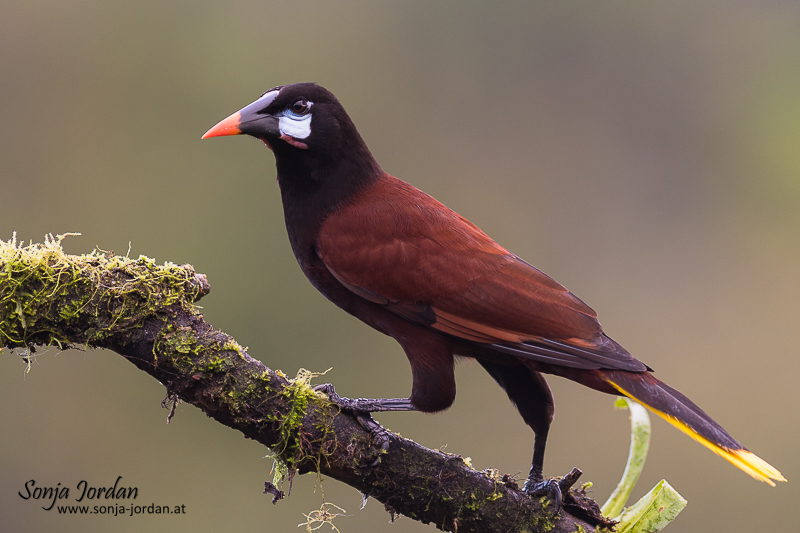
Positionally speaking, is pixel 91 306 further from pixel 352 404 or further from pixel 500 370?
pixel 500 370

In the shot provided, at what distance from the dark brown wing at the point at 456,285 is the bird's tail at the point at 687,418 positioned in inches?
2.2

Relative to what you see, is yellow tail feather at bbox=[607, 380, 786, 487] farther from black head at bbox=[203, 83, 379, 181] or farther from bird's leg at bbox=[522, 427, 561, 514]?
black head at bbox=[203, 83, 379, 181]

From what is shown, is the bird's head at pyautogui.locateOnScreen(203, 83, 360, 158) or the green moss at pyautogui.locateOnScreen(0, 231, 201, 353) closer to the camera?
the green moss at pyautogui.locateOnScreen(0, 231, 201, 353)

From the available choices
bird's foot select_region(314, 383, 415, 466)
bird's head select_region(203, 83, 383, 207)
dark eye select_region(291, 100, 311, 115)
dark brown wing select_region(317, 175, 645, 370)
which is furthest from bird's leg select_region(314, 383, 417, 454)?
dark eye select_region(291, 100, 311, 115)

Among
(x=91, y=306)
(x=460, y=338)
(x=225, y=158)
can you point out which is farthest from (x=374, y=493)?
(x=225, y=158)

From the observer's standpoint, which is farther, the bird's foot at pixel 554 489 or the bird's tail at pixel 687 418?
the bird's foot at pixel 554 489

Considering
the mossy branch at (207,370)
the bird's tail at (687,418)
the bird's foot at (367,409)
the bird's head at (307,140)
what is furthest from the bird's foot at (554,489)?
the bird's head at (307,140)

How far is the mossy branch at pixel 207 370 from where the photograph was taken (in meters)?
1.90

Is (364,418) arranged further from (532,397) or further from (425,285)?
(532,397)

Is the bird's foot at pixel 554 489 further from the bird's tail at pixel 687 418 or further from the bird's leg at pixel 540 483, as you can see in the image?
the bird's tail at pixel 687 418

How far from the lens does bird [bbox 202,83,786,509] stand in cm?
226

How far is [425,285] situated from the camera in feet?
7.73

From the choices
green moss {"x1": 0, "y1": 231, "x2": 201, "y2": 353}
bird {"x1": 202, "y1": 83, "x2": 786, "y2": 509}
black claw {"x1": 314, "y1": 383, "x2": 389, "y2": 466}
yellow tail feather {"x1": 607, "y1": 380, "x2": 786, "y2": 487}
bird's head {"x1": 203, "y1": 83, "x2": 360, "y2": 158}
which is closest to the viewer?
green moss {"x1": 0, "y1": 231, "x2": 201, "y2": 353}

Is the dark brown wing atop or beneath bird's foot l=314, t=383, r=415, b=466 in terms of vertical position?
atop
